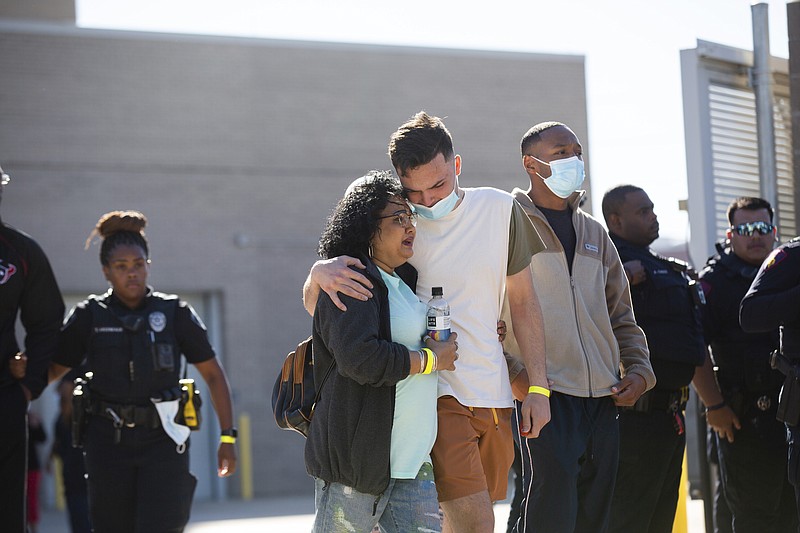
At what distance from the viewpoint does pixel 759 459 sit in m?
7.40

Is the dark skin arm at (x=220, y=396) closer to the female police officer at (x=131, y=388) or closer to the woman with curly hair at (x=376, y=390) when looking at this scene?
the female police officer at (x=131, y=388)

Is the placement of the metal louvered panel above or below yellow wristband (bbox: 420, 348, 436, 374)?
above

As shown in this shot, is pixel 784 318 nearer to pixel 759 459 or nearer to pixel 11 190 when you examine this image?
pixel 759 459

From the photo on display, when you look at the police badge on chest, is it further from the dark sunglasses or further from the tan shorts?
the dark sunglasses

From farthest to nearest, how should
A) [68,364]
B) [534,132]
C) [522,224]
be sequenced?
[68,364] < [534,132] < [522,224]

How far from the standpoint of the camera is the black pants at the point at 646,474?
673 centimetres

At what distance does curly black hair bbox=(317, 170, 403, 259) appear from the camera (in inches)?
187

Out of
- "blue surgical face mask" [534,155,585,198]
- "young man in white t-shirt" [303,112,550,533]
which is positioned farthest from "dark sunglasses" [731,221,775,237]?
"young man in white t-shirt" [303,112,550,533]

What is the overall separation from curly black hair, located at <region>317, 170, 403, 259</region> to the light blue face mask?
17 cm

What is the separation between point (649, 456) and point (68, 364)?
3518 millimetres

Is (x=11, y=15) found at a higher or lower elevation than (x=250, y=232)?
higher

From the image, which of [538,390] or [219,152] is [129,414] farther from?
[219,152]

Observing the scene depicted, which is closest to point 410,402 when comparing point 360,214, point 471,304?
point 471,304

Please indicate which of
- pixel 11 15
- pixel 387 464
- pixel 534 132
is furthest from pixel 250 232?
pixel 387 464
